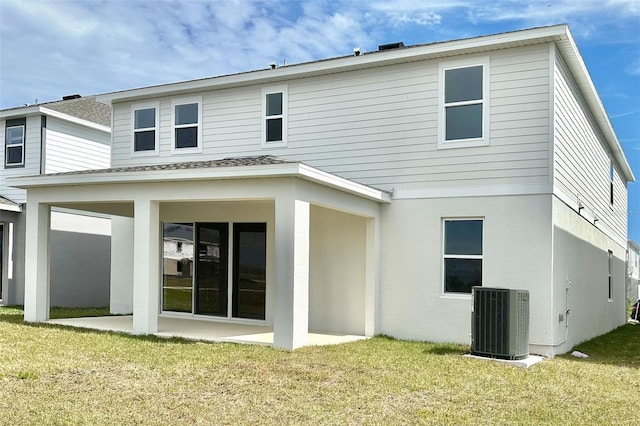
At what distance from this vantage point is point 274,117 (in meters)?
13.0

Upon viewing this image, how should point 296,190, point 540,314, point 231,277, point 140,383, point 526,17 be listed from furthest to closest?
1. point 526,17
2. point 231,277
3. point 540,314
4. point 296,190
5. point 140,383

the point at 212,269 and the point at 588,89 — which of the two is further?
the point at 212,269

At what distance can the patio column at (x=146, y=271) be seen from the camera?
10.4 meters

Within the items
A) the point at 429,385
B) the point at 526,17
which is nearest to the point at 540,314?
the point at 429,385

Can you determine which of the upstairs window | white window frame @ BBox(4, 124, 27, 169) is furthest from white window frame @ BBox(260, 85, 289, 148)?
white window frame @ BBox(4, 124, 27, 169)

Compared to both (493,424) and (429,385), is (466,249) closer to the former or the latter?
(429,385)

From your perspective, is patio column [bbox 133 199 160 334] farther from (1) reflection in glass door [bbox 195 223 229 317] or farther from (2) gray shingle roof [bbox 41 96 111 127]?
(2) gray shingle roof [bbox 41 96 111 127]

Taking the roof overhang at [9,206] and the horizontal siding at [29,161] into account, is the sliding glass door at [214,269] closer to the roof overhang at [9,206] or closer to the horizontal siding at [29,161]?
the roof overhang at [9,206]

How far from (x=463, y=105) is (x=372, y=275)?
11.9 feet

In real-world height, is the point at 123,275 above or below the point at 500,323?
above

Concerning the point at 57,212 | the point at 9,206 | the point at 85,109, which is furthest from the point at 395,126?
the point at 85,109

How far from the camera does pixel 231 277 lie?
13156 mm

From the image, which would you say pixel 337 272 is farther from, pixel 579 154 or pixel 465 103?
pixel 579 154

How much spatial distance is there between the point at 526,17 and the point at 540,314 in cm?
789
